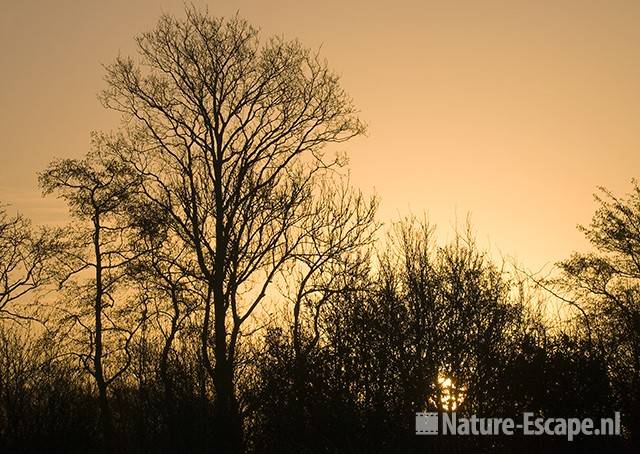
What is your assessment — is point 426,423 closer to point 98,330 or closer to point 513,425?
point 513,425

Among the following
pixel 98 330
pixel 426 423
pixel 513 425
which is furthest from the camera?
pixel 98 330

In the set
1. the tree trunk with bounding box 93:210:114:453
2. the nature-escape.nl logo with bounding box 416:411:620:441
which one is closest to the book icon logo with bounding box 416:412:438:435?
the nature-escape.nl logo with bounding box 416:411:620:441

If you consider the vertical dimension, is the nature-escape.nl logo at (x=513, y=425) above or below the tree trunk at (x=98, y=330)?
below

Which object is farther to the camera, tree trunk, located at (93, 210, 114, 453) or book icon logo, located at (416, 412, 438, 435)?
tree trunk, located at (93, 210, 114, 453)

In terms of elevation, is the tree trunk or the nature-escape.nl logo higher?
the tree trunk

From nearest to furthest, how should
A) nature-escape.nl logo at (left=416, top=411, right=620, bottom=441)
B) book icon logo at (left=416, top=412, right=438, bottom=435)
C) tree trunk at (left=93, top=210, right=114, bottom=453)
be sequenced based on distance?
1. book icon logo at (left=416, top=412, right=438, bottom=435)
2. nature-escape.nl logo at (left=416, top=411, right=620, bottom=441)
3. tree trunk at (left=93, top=210, right=114, bottom=453)

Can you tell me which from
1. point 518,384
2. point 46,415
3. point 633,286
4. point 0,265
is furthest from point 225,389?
point 633,286

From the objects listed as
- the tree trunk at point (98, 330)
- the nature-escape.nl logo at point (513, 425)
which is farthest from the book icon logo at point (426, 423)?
the tree trunk at point (98, 330)

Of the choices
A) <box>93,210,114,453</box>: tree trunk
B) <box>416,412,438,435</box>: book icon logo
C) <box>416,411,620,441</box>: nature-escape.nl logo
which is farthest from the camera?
<box>93,210,114,453</box>: tree trunk

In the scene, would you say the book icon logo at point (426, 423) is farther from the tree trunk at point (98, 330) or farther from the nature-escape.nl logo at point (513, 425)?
the tree trunk at point (98, 330)

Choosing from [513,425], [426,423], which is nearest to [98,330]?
[426,423]

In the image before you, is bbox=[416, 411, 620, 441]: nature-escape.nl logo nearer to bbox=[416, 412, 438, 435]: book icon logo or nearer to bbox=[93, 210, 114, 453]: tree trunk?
bbox=[416, 412, 438, 435]: book icon logo

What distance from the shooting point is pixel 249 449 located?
24.3 metres

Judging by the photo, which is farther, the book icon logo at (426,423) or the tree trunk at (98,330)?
the tree trunk at (98,330)
